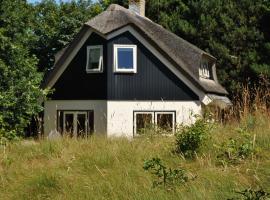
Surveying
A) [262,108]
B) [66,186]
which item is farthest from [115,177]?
[262,108]

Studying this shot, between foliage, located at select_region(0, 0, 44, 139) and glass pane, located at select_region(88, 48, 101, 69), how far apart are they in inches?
180

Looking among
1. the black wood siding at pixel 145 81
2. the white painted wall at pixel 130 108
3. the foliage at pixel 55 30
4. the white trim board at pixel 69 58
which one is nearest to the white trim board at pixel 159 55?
the black wood siding at pixel 145 81

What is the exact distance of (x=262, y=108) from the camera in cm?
877

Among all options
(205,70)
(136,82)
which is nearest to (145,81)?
(136,82)

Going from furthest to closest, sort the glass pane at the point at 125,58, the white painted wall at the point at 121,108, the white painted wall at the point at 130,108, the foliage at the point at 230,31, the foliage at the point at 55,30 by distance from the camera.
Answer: the foliage at the point at 55,30 → the foliage at the point at 230,31 → the glass pane at the point at 125,58 → the white painted wall at the point at 130,108 → the white painted wall at the point at 121,108

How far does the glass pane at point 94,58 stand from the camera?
27.0m

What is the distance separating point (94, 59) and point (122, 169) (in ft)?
67.5

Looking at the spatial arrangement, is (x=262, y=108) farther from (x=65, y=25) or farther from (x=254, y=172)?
(x=65, y=25)

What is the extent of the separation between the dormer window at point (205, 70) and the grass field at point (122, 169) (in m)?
21.4

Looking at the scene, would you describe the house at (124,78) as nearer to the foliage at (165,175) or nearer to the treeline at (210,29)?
the treeline at (210,29)

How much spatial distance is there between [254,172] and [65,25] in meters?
29.8

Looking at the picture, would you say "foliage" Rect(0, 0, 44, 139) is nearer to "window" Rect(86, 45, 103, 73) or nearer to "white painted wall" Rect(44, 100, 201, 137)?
"white painted wall" Rect(44, 100, 201, 137)

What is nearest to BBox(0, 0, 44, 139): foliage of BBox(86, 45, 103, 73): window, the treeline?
BBox(86, 45, 103, 73): window

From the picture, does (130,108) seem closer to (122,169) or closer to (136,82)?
(136,82)
